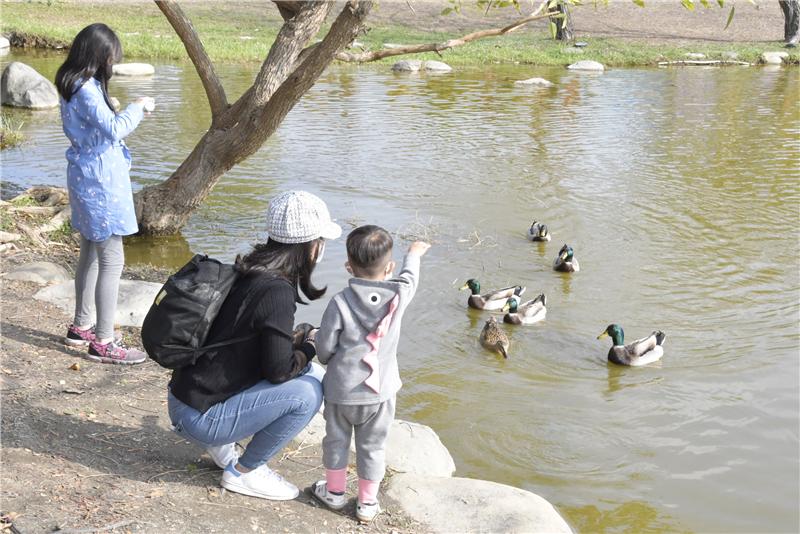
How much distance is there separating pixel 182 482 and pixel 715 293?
225 inches

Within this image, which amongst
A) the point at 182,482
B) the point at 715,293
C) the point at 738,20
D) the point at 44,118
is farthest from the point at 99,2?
the point at 182,482

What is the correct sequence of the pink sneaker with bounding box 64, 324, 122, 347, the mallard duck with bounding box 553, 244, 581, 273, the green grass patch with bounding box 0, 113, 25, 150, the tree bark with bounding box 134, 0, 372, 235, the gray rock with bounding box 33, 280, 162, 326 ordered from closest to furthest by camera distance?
the pink sneaker with bounding box 64, 324, 122, 347 → the gray rock with bounding box 33, 280, 162, 326 → the tree bark with bounding box 134, 0, 372, 235 → the mallard duck with bounding box 553, 244, 581, 273 → the green grass patch with bounding box 0, 113, 25, 150

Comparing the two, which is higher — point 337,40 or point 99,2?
point 99,2

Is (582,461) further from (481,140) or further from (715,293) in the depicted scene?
(481,140)

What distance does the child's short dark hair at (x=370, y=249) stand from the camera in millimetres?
3814

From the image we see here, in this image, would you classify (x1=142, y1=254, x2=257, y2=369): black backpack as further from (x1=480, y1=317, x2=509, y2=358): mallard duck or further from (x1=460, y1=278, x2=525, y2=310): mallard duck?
(x1=460, y1=278, x2=525, y2=310): mallard duck

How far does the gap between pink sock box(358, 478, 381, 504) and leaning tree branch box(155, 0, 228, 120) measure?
5784mm

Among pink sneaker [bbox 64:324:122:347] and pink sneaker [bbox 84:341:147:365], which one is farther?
pink sneaker [bbox 64:324:122:347]

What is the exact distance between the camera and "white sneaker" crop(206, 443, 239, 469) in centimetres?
419

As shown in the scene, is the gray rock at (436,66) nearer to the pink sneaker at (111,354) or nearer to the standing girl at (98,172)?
the standing girl at (98,172)

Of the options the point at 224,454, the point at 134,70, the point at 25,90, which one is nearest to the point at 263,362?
the point at 224,454

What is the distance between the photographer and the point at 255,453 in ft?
13.4

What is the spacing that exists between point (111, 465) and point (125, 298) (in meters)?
2.46

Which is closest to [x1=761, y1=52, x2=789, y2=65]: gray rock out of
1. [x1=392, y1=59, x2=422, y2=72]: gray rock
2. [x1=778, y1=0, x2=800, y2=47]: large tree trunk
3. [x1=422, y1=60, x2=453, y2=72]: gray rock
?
[x1=778, y1=0, x2=800, y2=47]: large tree trunk
